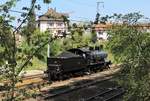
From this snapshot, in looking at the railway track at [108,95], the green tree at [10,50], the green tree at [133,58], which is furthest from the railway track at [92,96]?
the green tree at [10,50]

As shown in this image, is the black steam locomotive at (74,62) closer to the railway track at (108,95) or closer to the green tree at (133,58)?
the railway track at (108,95)

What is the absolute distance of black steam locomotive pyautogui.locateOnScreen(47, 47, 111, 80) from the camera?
33.0 metres

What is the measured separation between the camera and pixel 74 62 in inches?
1364

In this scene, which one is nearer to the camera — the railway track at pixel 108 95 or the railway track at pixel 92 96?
the railway track at pixel 92 96

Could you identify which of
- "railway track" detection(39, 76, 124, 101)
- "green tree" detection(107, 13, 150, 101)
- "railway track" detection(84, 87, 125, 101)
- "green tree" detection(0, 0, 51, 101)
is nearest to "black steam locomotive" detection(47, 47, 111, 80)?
"railway track" detection(39, 76, 124, 101)

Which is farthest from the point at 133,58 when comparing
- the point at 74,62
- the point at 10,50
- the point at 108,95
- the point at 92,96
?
the point at 74,62

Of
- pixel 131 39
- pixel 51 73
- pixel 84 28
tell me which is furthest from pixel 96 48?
pixel 84 28

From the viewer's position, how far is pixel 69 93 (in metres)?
27.2

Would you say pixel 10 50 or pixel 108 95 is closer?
pixel 10 50

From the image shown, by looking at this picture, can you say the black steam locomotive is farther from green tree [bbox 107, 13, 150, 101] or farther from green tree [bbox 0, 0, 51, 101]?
green tree [bbox 0, 0, 51, 101]

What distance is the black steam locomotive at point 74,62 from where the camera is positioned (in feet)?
108

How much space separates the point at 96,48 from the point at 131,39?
1057 inches

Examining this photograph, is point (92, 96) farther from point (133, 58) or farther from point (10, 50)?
point (10, 50)

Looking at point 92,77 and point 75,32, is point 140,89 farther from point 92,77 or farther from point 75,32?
point 92,77
